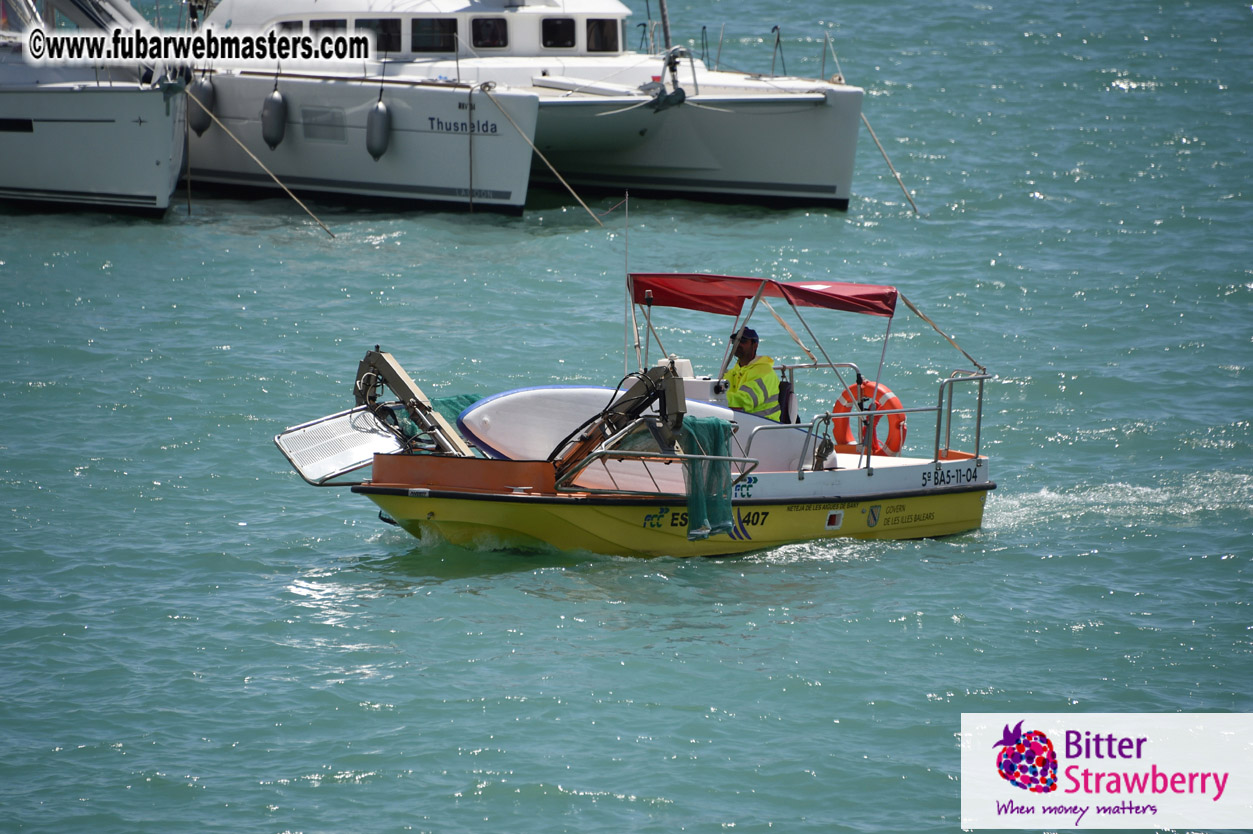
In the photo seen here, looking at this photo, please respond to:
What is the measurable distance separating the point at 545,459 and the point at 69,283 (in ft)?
34.5

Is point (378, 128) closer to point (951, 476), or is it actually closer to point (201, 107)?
point (201, 107)

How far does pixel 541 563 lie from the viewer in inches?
420

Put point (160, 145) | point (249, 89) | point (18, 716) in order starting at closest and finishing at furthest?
1. point (18, 716)
2. point (160, 145)
3. point (249, 89)

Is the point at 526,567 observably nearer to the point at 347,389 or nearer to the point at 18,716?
the point at 18,716

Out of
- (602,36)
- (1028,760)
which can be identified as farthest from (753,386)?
(602,36)

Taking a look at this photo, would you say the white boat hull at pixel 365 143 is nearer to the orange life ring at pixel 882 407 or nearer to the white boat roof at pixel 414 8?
the white boat roof at pixel 414 8

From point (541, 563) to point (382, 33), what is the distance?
16.2 metres

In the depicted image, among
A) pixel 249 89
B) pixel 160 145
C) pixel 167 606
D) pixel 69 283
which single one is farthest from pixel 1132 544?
pixel 249 89

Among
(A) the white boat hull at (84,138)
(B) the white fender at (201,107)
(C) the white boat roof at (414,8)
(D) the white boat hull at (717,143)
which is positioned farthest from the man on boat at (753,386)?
(B) the white fender at (201,107)

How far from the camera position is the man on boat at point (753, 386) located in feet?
37.1

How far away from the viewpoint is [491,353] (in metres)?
16.5

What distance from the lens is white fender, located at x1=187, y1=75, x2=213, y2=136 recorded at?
77.6 ft

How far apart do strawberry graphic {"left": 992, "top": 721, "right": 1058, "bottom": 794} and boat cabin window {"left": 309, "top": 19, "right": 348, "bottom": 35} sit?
65.1ft

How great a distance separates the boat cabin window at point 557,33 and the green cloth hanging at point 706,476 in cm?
1603
